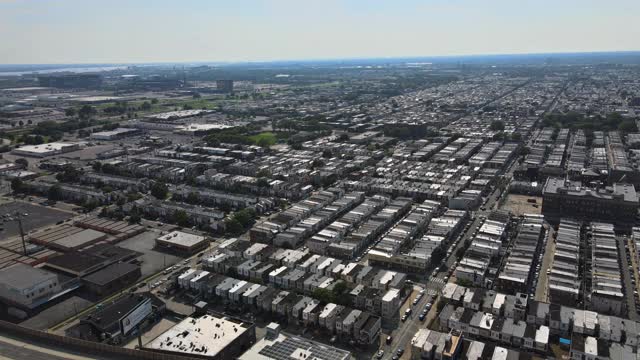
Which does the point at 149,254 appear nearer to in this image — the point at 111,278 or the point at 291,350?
the point at 111,278

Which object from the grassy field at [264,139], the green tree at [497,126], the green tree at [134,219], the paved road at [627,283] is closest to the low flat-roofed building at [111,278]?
the green tree at [134,219]

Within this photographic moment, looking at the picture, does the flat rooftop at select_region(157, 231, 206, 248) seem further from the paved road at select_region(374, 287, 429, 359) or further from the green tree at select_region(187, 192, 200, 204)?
the paved road at select_region(374, 287, 429, 359)

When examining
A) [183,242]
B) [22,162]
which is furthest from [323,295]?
[22,162]

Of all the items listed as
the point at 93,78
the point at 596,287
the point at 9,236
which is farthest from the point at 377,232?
the point at 93,78

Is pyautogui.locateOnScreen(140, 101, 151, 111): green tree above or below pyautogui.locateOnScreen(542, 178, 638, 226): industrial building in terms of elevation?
above

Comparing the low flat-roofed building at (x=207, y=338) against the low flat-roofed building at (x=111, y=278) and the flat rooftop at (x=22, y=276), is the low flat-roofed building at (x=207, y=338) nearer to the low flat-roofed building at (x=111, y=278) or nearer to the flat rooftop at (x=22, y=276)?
the low flat-roofed building at (x=111, y=278)

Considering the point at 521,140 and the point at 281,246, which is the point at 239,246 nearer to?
the point at 281,246

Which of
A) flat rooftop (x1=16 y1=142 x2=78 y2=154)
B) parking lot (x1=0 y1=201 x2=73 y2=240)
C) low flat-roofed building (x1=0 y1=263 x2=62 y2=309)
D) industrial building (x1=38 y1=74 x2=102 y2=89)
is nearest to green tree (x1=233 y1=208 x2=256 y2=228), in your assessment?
low flat-roofed building (x1=0 y1=263 x2=62 y2=309)
